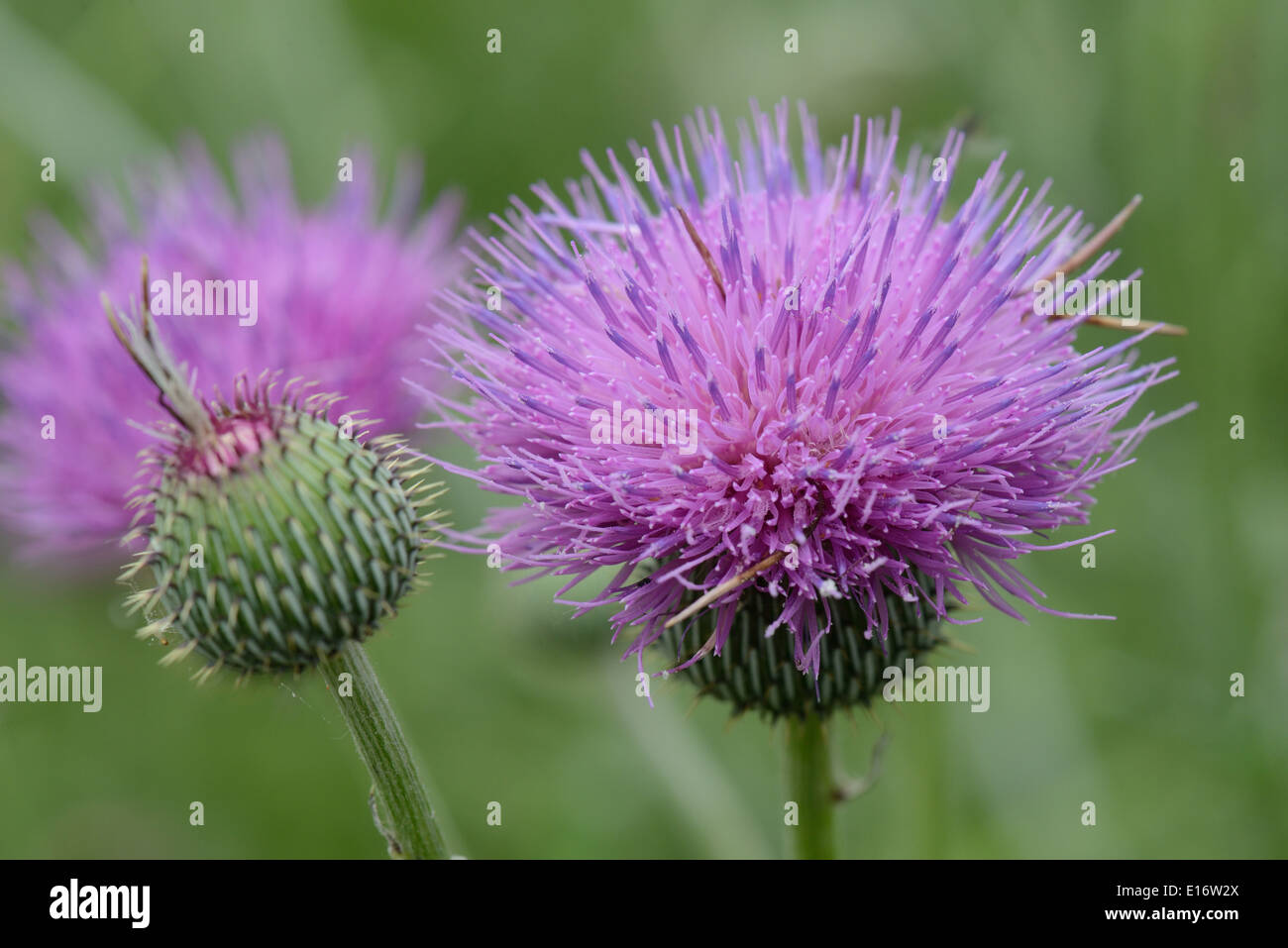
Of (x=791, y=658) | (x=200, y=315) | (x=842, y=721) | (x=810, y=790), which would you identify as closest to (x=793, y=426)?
(x=791, y=658)

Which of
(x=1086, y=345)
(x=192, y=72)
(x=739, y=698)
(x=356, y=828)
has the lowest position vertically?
(x=356, y=828)

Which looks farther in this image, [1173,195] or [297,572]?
[1173,195]

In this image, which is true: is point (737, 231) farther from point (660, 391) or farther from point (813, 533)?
point (813, 533)

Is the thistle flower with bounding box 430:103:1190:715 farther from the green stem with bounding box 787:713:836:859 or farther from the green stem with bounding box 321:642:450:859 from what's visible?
the green stem with bounding box 321:642:450:859

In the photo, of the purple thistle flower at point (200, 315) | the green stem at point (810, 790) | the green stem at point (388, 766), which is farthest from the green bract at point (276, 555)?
the purple thistle flower at point (200, 315)

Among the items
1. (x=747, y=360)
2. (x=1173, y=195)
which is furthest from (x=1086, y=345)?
(x=747, y=360)

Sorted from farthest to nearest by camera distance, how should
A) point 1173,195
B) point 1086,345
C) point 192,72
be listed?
point 192,72 < point 1173,195 < point 1086,345

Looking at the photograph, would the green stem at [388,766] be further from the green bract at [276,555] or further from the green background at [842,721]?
the green background at [842,721]
